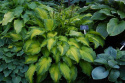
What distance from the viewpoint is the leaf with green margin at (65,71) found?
2.24 meters

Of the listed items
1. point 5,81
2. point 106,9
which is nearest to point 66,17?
point 106,9

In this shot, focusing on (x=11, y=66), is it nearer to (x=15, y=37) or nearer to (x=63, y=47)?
(x=15, y=37)

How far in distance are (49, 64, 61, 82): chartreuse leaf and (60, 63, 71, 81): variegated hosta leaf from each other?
81 millimetres

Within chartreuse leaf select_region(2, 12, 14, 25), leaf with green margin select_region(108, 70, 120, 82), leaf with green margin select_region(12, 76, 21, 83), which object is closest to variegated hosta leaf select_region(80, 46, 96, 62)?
leaf with green margin select_region(108, 70, 120, 82)

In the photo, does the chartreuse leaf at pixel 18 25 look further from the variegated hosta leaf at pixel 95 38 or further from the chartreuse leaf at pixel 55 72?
the variegated hosta leaf at pixel 95 38

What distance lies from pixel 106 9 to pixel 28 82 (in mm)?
1962

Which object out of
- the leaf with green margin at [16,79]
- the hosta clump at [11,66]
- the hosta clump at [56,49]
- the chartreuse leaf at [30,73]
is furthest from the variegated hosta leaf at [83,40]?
the leaf with green margin at [16,79]

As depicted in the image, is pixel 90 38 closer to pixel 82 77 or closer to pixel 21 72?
pixel 82 77

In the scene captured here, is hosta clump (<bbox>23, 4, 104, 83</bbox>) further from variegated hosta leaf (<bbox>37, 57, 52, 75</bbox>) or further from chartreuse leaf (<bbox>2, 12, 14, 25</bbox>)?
chartreuse leaf (<bbox>2, 12, 14, 25</bbox>)

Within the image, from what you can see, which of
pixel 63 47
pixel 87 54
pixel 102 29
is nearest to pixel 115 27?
pixel 102 29

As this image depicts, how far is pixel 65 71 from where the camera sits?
2279mm

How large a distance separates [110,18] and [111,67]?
1.26 metres

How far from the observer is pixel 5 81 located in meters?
2.57

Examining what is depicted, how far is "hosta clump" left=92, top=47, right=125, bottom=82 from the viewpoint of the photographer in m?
2.14
